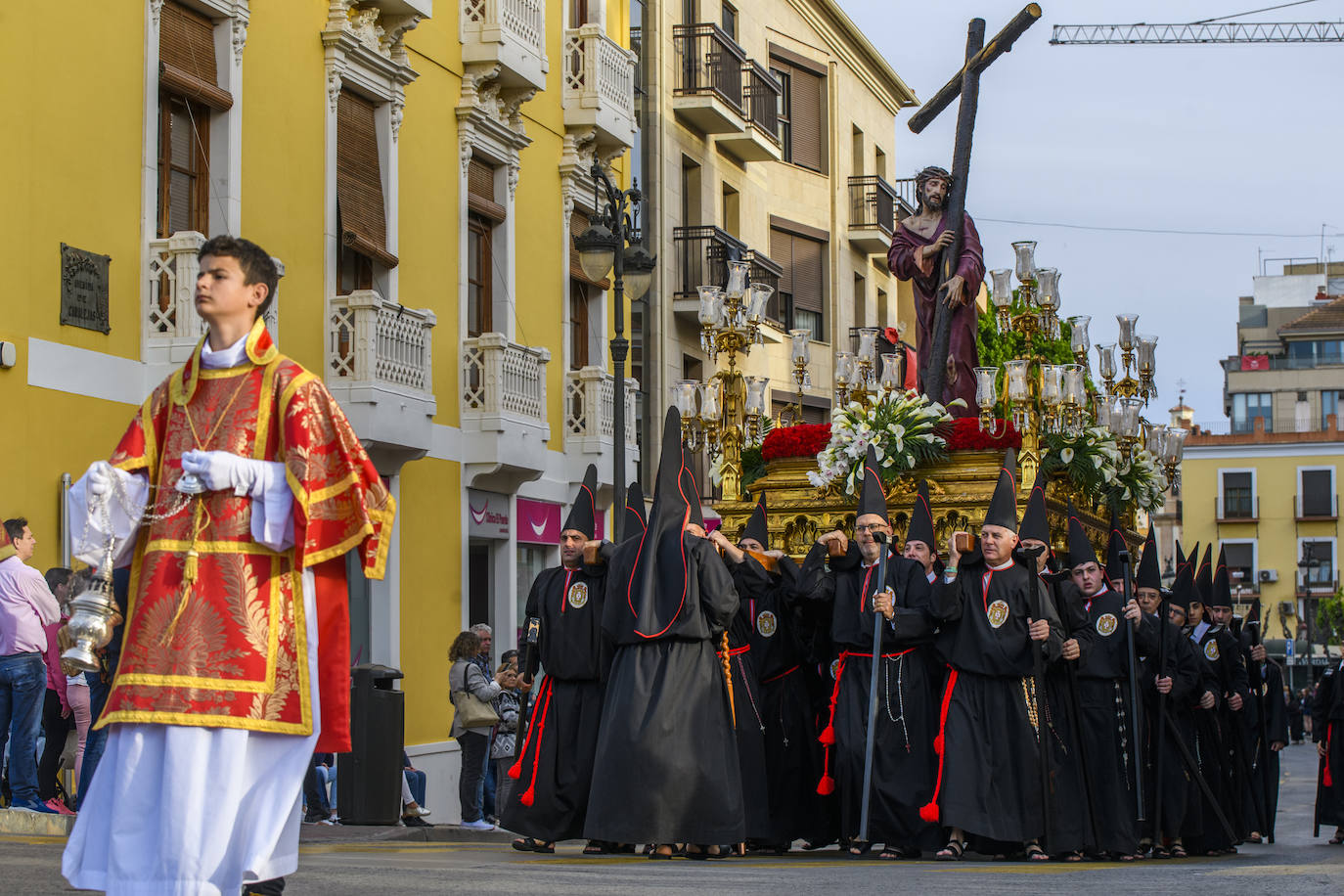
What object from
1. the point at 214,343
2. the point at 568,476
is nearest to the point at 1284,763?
the point at 568,476

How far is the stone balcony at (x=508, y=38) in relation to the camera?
20.2 meters

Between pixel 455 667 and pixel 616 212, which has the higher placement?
pixel 616 212

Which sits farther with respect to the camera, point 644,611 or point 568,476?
point 568,476

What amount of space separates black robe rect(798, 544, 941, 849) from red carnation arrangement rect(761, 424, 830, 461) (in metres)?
3.85

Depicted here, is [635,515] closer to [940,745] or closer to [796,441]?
[940,745]

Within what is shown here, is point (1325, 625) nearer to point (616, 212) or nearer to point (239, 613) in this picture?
point (616, 212)

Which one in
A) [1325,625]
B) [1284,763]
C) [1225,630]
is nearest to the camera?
[1225,630]

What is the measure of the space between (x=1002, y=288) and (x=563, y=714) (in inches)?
207

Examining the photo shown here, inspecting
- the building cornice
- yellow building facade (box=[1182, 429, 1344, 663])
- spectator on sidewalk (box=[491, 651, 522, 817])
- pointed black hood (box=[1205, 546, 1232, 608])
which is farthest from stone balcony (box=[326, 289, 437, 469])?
yellow building facade (box=[1182, 429, 1344, 663])

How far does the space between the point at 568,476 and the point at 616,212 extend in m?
6.40

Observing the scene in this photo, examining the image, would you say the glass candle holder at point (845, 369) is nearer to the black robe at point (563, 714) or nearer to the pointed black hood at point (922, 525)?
the pointed black hood at point (922, 525)

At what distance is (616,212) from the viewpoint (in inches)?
658

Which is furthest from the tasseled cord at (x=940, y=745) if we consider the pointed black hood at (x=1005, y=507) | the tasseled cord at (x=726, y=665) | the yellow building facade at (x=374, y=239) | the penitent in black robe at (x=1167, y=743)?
the yellow building facade at (x=374, y=239)

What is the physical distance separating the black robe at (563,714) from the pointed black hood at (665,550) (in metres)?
0.60
